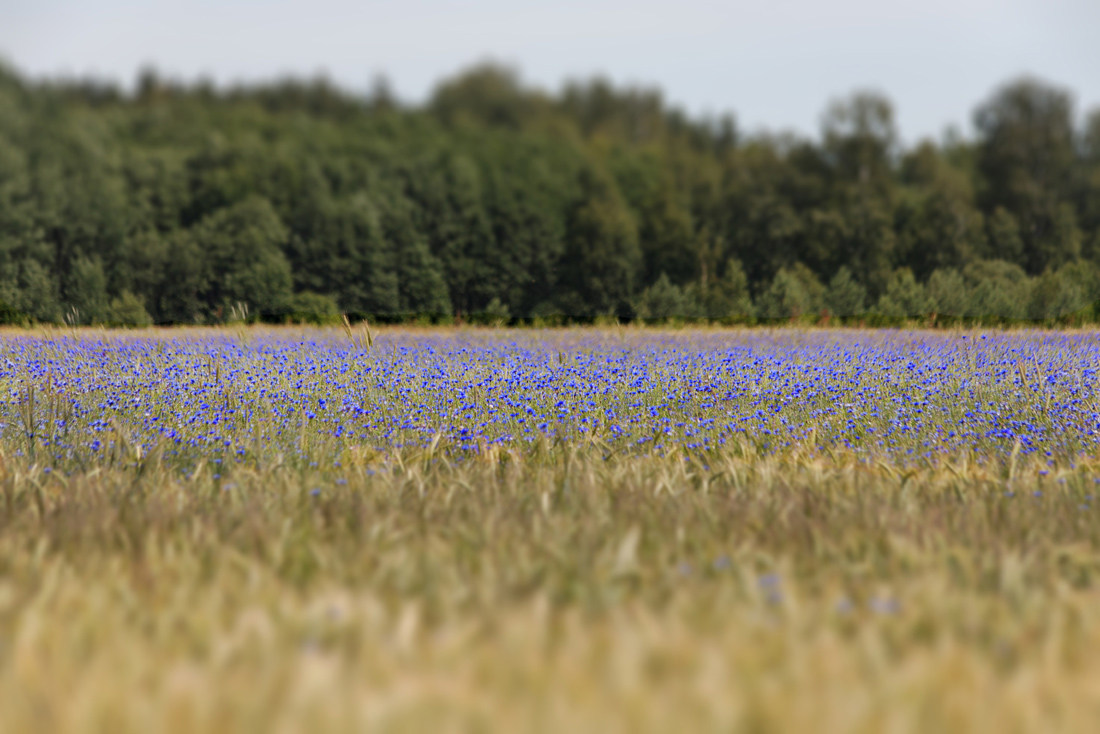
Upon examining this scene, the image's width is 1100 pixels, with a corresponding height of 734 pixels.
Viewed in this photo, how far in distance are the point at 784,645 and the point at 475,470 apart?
2269 millimetres

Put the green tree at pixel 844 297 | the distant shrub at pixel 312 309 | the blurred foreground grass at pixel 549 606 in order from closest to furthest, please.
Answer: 1. the blurred foreground grass at pixel 549 606
2. the distant shrub at pixel 312 309
3. the green tree at pixel 844 297

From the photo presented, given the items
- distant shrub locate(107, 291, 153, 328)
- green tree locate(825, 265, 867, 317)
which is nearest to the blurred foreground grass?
distant shrub locate(107, 291, 153, 328)

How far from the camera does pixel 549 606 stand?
212 cm

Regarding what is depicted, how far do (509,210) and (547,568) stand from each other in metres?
17.4

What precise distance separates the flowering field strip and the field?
0.13ft

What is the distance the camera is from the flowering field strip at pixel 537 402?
15.7ft

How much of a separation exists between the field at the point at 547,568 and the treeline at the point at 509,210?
10456 mm

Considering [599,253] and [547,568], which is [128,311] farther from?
[547,568]

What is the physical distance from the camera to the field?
1.55 metres

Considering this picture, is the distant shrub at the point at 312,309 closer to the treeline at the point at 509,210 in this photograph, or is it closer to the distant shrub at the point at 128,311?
the treeline at the point at 509,210

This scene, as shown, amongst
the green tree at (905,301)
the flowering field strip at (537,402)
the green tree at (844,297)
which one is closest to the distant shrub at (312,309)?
the flowering field strip at (537,402)

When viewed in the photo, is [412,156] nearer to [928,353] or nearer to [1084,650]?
[928,353]

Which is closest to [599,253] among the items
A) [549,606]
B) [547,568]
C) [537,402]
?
[537,402]

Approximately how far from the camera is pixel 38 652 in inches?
72.6
